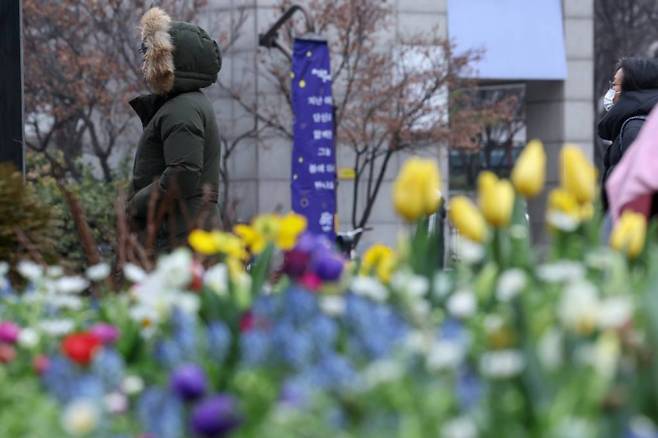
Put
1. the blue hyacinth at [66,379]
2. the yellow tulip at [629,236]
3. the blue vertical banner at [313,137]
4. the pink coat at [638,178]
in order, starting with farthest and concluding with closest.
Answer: the blue vertical banner at [313,137] → the pink coat at [638,178] → the yellow tulip at [629,236] → the blue hyacinth at [66,379]

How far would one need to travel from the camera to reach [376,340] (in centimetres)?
240

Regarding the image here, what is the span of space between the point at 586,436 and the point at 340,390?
463 millimetres

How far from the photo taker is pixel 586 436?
1898 millimetres

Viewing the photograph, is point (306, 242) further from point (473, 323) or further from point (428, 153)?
point (428, 153)

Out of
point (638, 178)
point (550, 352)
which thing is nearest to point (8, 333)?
point (550, 352)

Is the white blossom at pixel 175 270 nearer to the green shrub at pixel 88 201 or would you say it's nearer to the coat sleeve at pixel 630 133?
the coat sleeve at pixel 630 133

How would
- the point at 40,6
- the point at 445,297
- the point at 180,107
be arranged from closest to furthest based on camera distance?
the point at 445,297 → the point at 180,107 → the point at 40,6

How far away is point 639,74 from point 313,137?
8.15m

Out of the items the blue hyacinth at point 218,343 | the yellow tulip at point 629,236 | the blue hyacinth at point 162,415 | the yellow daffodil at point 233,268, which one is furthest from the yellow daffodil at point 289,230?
the blue hyacinth at point 162,415

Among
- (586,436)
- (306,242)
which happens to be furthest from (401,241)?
(586,436)

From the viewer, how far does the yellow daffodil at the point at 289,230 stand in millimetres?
3244

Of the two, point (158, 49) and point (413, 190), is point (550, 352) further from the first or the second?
point (158, 49)

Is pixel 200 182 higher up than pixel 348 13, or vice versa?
pixel 348 13

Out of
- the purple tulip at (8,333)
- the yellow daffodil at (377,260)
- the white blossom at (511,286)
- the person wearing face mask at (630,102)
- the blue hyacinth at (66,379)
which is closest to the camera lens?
the blue hyacinth at (66,379)
